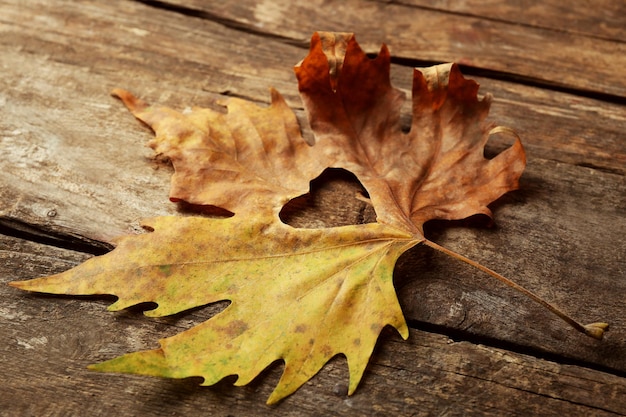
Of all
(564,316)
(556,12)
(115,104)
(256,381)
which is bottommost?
(256,381)

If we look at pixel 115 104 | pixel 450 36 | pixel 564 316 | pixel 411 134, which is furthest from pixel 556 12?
pixel 115 104

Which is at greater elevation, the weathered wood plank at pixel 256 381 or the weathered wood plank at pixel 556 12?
the weathered wood plank at pixel 556 12

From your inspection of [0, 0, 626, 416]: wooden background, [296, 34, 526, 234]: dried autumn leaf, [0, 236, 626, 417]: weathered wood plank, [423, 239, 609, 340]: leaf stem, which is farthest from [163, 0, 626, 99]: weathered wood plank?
[0, 236, 626, 417]: weathered wood plank

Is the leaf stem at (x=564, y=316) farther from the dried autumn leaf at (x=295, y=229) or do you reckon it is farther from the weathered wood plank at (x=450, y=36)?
the weathered wood plank at (x=450, y=36)

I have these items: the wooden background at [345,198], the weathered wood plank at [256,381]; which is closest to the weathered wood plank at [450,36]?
the wooden background at [345,198]

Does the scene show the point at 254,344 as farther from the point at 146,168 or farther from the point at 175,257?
the point at 146,168

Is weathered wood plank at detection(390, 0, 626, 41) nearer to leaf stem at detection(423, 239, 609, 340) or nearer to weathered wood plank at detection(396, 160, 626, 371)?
weathered wood plank at detection(396, 160, 626, 371)

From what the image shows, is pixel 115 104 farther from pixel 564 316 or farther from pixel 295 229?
pixel 564 316

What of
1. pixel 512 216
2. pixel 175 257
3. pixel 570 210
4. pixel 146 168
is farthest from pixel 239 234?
pixel 570 210
